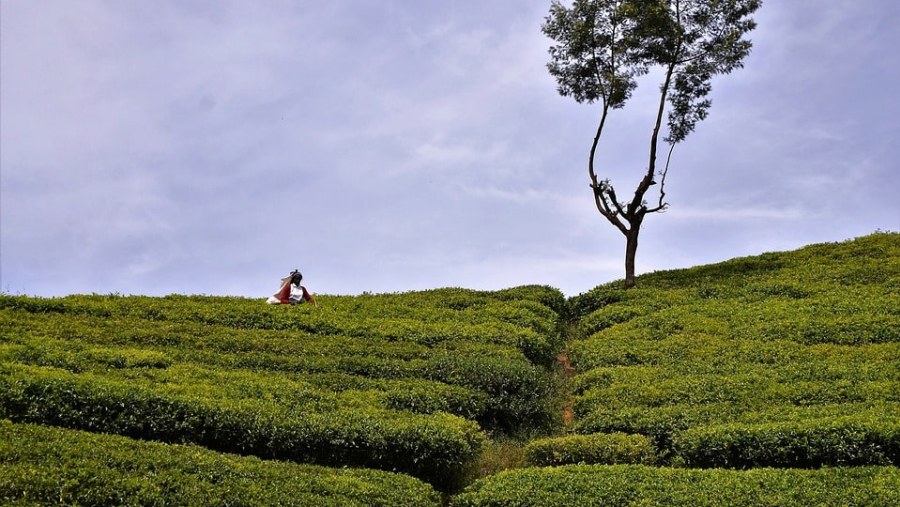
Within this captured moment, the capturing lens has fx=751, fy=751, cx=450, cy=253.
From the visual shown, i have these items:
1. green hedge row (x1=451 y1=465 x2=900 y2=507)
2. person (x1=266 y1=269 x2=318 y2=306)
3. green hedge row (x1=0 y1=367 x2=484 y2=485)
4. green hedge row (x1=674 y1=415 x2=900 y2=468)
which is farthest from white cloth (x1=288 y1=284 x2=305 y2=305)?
green hedge row (x1=674 y1=415 x2=900 y2=468)

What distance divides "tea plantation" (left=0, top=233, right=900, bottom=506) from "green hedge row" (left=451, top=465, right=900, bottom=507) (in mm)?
38

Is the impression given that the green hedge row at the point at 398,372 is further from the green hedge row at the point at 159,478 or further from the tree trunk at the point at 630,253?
the tree trunk at the point at 630,253

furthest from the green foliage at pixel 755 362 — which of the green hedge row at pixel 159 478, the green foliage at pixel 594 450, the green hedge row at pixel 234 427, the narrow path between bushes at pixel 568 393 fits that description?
the green hedge row at pixel 159 478

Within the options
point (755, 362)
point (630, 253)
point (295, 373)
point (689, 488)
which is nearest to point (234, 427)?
point (295, 373)

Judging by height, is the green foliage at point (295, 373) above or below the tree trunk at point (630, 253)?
below

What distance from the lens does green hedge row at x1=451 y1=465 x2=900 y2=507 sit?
35.1ft

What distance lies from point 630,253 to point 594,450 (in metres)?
16.2

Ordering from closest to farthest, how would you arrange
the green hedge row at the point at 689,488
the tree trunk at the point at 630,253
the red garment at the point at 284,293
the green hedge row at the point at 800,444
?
1. the green hedge row at the point at 689,488
2. the green hedge row at the point at 800,444
3. the red garment at the point at 284,293
4. the tree trunk at the point at 630,253

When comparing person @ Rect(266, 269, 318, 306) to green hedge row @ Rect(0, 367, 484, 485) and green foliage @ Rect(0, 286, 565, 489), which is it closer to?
green foliage @ Rect(0, 286, 565, 489)

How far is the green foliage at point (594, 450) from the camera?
1312cm

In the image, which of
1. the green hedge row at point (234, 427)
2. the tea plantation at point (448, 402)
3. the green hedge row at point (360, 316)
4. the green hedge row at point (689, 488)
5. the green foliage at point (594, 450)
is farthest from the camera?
the green hedge row at point (360, 316)

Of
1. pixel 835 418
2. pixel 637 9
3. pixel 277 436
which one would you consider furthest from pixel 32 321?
pixel 637 9

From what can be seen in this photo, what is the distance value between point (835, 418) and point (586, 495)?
5.15 meters

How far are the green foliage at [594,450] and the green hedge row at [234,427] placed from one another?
1.43 meters
